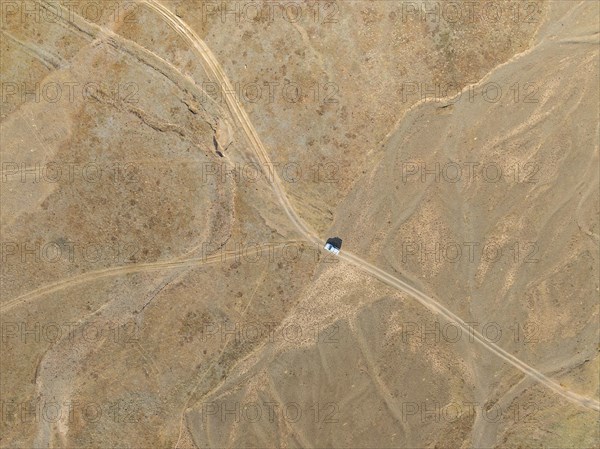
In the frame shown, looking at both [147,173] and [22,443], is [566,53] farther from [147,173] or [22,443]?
[22,443]

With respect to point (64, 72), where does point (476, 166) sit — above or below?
below

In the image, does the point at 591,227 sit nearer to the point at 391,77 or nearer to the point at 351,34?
the point at 391,77

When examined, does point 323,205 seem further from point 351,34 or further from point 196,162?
point 351,34

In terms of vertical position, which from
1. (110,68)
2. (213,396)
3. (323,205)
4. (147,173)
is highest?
(110,68)

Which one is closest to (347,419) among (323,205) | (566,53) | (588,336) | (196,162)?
(323,205)

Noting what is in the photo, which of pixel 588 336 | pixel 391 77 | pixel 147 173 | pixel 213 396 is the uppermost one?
pixel 147 173

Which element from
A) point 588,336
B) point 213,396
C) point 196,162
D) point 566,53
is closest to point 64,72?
point 196,162

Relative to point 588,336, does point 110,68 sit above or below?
above
